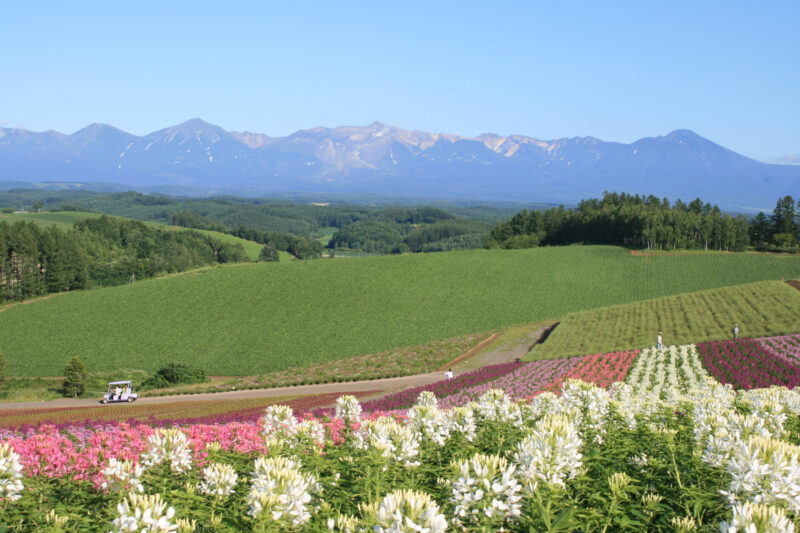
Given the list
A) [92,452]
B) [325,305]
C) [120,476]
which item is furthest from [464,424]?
[325,305]

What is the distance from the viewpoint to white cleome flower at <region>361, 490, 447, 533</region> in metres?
3.99

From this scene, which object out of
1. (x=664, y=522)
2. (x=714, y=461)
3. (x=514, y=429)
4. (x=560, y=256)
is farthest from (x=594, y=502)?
(x=560, y=256)

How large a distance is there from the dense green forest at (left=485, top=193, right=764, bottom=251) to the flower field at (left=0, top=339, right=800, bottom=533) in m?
87.7

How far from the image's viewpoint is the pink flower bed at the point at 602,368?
26.4m

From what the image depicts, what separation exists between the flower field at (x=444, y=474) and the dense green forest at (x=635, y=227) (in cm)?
8771

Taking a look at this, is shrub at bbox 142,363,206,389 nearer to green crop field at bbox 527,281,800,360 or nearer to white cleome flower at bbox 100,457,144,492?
green crop field at bbox 527,281,800,360

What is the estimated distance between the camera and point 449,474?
6.37 m

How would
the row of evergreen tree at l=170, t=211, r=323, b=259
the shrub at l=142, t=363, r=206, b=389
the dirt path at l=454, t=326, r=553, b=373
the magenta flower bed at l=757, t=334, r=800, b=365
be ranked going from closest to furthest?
the magenta flower bed at l=757, t=334, r=800, b=365, the dirt path at l=454, t=326, r=553, b=373, the shrub at l=142, t=363, r=206, b=389, the row of evergreen tree at l=170, t=211, r=323, b=259

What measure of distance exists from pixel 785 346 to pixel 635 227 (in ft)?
214

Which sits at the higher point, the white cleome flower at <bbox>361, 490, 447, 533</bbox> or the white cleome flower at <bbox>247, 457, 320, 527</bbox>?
the white cleome flower at <bbox>361, 490, 447, 533</bbox>

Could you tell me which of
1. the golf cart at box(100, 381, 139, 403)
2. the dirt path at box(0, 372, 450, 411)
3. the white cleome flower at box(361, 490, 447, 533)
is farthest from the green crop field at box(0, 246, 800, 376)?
the white cleome flower at box(361, 490, 447, 533)

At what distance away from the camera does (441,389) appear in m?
27.7

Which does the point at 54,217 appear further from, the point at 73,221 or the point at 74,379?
the point at 74,379

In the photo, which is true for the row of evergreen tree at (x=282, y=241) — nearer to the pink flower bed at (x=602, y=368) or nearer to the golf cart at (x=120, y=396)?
the golf cart at (x=120, y=396)
